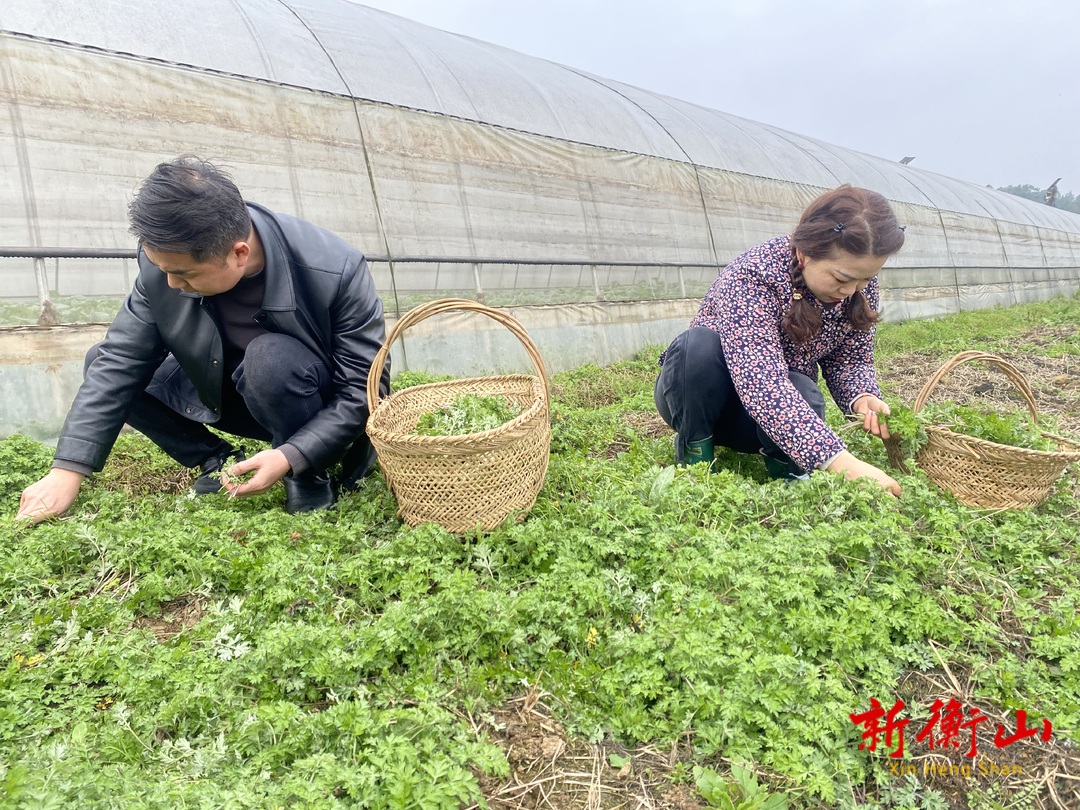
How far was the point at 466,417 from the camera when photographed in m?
2.80

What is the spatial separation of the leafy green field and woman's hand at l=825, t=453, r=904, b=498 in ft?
0.36

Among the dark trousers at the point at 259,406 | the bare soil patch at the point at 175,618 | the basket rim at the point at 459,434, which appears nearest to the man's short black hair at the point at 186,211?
the dark trousers at the point at 259,406

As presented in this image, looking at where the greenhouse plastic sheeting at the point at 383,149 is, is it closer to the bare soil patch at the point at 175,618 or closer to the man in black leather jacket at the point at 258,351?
the man in black leather jacket at the point at 258,351

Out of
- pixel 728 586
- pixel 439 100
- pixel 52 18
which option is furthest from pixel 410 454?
pixel 439 100

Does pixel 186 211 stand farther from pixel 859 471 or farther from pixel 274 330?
pixel 859 471

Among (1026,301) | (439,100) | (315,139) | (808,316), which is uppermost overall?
(439,100)

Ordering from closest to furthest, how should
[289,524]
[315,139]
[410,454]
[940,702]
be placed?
1. [940,702]
2. [410,454]
3. [289,524]
4. [315,139]

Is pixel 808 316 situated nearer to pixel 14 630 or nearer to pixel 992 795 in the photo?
pixel 992 795

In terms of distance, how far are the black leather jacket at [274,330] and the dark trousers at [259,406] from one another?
8 centimetres

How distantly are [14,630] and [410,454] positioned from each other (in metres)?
1.40

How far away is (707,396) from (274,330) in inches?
80.2

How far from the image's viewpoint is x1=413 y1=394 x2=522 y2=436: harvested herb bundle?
8.95ft

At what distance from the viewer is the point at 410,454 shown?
240 cm

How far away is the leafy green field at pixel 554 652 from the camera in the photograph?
161 cm
